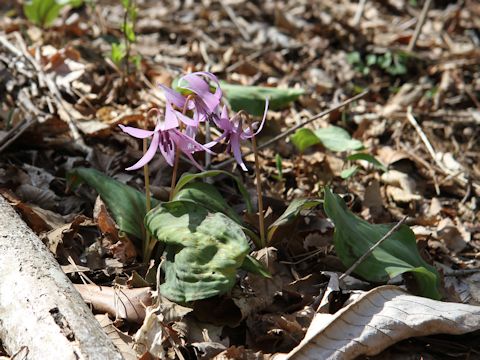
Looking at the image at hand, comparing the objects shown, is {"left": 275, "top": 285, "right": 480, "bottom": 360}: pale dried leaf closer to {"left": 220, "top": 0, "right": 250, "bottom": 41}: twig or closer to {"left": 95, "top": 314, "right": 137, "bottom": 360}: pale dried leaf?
{"left": 95, "top": 314, "right": 137, "bottom": 360}: pale dried leaf

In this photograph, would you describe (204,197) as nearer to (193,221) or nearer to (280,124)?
(193,221)

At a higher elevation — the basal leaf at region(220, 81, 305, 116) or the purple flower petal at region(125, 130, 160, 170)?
the purple flower petal at region(125, 130, 160, 170)

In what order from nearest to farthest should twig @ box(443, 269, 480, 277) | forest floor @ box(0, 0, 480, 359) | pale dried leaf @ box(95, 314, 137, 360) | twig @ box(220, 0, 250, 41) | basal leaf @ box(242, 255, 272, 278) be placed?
pale dried leaf @ box(95, 314, 137, 360)
basal leaf @ box(242, 255, 272, 278)
forest floor @ box(0, 0, 480, 359)
twig @ box(443, 269, 480, 277)
twig @ box(220, 0, 250, 41)

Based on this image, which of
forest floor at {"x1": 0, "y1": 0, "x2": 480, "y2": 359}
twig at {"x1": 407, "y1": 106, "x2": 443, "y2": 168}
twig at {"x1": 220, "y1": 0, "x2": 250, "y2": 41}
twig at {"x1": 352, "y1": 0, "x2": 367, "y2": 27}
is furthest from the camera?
twig at {"x1": 352, "y1": 0, "x2": 367, "y2": 27}

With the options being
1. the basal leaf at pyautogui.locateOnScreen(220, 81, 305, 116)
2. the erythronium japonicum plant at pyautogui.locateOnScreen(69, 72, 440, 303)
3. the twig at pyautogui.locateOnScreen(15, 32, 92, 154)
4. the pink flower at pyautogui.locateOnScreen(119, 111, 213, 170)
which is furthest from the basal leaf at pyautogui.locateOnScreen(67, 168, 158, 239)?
the basal leaf at pyautogui.locateOnScreen(220, 81, 305, 116)

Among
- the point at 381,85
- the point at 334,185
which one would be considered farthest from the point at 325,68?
the point at 334,185

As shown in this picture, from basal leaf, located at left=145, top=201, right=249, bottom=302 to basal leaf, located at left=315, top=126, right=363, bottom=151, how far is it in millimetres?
997

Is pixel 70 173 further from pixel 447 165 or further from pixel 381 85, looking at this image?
pixel 381 85

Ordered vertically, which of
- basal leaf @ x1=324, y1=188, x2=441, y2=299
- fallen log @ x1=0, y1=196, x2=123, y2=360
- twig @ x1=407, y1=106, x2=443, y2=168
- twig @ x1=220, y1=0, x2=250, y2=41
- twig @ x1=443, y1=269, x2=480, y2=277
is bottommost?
twig @ x1=407, y1=106, x2=443, y2=168

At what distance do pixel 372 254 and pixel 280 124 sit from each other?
1315 millimetres

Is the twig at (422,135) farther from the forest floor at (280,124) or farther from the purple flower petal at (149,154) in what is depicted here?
the purple flower petal at (149,154)

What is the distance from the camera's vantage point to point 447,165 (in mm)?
3107

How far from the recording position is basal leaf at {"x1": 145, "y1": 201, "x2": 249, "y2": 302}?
5.52 feet

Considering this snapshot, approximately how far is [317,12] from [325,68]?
3.23ft
